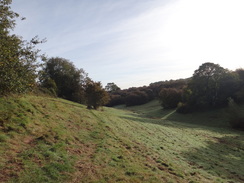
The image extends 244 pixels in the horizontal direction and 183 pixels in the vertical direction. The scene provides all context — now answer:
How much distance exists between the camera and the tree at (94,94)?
147 ft

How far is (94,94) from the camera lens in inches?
1761

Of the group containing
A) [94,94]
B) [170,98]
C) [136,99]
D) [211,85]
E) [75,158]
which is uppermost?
[211,85]

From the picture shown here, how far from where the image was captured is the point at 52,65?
6034 cm

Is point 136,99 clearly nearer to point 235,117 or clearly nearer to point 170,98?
point 170,98

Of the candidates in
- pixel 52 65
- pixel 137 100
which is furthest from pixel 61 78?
pixel 137 100

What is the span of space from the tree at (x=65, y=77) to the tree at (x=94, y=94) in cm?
1424

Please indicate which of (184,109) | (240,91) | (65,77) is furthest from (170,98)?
(65,77)

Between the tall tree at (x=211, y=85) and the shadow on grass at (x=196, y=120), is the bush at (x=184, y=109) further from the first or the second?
the shadow on grass at (x=196, y=120)

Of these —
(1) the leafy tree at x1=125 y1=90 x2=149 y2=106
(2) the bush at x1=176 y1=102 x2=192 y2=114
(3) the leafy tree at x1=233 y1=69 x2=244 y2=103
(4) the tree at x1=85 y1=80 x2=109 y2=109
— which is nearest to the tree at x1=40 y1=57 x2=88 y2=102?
(4) the tree at x1=85 y1=80 x2=109 y2=109

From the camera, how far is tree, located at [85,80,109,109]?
44.8 m

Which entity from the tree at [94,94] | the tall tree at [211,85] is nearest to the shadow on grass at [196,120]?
the tall tree at [211,85]

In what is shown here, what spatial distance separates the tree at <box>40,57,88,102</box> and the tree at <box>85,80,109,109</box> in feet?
46.7

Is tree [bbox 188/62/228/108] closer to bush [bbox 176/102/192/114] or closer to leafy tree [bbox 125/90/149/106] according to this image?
bush [bbox 176/102/192/114]

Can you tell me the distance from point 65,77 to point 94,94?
2021 centimetres
